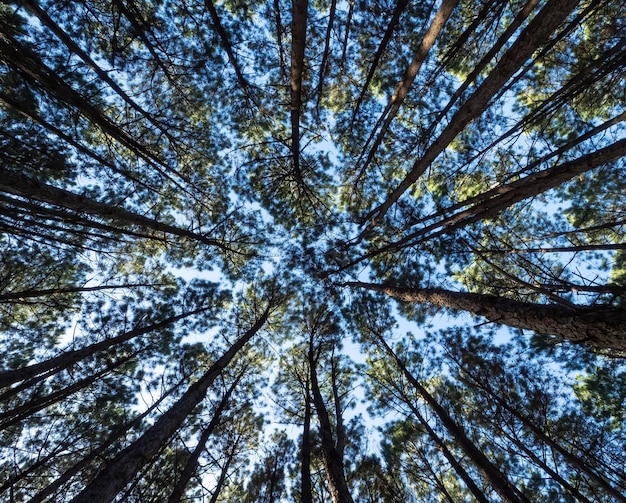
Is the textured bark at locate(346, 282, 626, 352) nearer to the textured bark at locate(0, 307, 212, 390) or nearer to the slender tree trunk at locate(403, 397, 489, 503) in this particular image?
the slender tree trunk at locate(403, 397, 489, 503)

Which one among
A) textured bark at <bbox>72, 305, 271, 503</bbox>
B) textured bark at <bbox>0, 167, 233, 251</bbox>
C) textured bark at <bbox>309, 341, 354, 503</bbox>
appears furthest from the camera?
textured bark at <bbox>309, 341, 354, 503</bbox>

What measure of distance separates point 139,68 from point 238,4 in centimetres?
256

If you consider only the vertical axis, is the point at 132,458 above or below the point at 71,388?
below

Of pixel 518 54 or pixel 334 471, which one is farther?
pixel 334 471

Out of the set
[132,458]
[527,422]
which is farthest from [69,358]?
[527,422]

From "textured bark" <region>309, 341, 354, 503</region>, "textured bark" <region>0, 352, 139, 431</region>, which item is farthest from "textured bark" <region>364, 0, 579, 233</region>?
"textured bark" <region>0, 352, 139, 431</region>

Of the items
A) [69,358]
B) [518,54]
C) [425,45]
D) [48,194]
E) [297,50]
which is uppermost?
[297,50]

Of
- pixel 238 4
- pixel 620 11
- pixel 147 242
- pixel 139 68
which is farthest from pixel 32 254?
pixel 620 11

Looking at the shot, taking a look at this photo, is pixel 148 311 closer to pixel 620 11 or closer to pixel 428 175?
pixel 428 175

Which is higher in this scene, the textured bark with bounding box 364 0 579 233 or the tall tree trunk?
the textured bark with bounding box 364 0 579 233

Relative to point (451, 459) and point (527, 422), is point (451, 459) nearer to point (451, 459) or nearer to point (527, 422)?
point (451, 459)

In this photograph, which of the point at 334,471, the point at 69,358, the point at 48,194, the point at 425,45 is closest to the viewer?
the point at 48,194

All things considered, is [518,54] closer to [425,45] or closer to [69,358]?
[425,45]

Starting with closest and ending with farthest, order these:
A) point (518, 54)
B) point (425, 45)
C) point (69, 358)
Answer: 1. point (518, 54)
2. point (425, 45)
3. point (69, 358)
